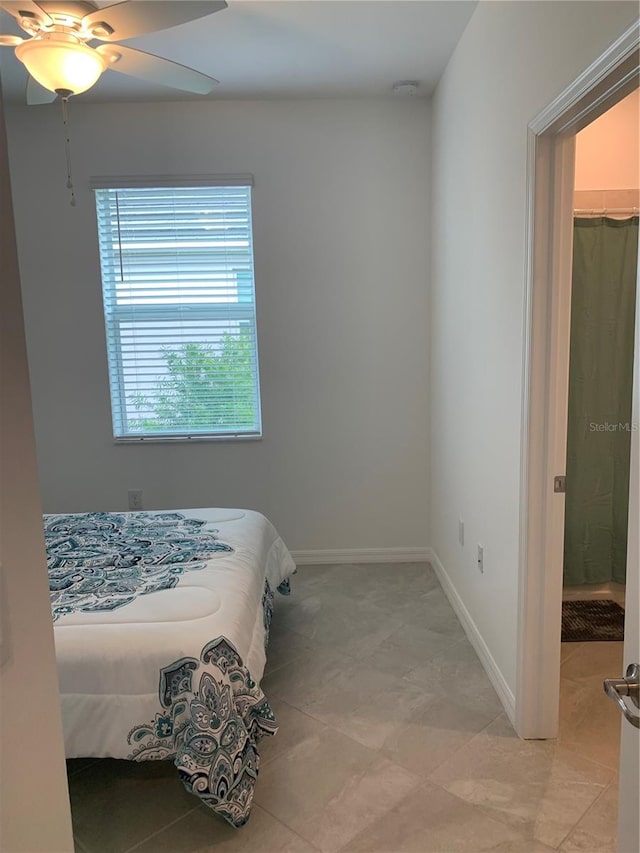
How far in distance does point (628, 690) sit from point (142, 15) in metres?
2.20

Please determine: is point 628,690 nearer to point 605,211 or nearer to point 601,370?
point 601,370

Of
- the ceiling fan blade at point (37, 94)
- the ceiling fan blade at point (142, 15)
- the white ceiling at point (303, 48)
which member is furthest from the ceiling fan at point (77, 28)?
the white ceiling at point (303, 48)

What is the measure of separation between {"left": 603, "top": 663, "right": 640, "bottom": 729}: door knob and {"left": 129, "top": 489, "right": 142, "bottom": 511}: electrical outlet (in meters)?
3.47

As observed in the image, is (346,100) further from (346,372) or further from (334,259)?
(346,372)

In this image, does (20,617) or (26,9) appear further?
(26,9)

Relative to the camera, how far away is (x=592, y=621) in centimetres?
311

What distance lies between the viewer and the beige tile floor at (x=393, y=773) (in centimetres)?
181

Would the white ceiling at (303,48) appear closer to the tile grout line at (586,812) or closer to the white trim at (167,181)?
the white trim at (167,181)

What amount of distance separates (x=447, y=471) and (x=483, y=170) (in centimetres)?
161

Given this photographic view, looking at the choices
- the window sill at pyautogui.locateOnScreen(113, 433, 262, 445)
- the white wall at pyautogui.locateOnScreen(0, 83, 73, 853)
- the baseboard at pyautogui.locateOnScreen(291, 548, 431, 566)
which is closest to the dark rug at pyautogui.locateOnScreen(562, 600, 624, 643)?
the baseboard at pyautogui.locateOnScreen(291, 548, 431, 566)

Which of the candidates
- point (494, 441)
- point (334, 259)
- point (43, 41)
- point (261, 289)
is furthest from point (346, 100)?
point (494, 441)

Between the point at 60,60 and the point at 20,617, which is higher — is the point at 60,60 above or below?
above

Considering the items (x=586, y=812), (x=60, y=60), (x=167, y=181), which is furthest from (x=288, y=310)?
(x=586, y=812)

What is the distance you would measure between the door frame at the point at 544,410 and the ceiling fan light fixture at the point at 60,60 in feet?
4.84
